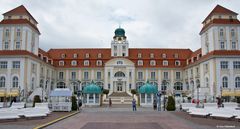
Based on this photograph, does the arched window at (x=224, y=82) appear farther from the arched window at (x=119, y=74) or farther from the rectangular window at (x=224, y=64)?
the arched window at (x=119, y=74)

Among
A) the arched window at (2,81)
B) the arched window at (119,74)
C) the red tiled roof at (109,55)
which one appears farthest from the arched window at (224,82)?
the arched window at (2,81)

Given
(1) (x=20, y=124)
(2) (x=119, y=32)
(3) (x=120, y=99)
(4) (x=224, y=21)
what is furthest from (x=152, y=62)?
(1) (x=20, y=124)

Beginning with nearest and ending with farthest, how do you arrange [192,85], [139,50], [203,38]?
[203,38] < [192,85] < [139,50]

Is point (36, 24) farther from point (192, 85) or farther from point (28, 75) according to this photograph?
point (192, 85)

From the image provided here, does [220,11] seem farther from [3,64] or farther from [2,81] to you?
[2,81]

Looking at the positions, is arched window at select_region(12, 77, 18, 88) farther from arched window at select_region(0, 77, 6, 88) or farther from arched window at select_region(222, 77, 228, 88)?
arched window at select_region(222, 77, 228, 88)

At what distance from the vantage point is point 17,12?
156 ft

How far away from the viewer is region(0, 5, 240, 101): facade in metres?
44.4

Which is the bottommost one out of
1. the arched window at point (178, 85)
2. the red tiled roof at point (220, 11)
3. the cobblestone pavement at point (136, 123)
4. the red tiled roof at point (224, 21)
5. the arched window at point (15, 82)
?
the cobblestone pavement at point (136, 123)

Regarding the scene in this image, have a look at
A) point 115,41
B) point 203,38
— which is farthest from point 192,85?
point 115,41

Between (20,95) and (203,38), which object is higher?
(203,38)

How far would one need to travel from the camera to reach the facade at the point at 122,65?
44438mm

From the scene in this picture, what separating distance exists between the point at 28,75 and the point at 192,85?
34449 millimetres

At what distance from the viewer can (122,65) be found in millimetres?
63156
